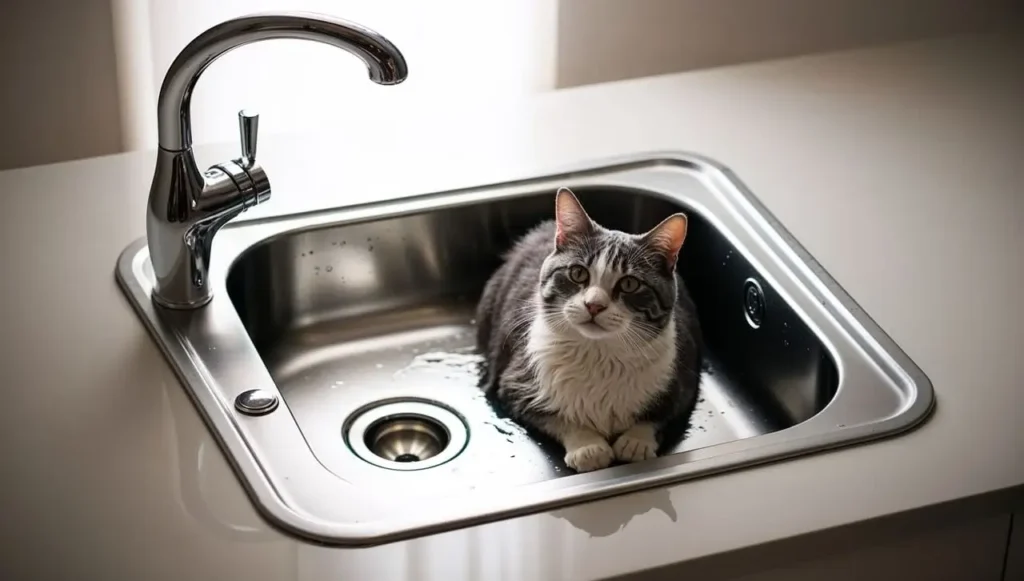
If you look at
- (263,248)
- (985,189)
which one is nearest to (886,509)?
(985,189)

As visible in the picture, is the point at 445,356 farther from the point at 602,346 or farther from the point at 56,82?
the point at 56,82

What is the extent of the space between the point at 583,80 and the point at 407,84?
30 centimetres

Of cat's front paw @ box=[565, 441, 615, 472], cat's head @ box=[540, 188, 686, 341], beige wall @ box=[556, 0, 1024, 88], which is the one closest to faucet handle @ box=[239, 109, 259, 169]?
cat's head @ box=[540, 188, 686, 341]

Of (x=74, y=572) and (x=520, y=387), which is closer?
(x=74, y=572)

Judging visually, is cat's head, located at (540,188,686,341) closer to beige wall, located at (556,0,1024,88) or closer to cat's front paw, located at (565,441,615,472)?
cat's front paw, located at (565,441,615,472)

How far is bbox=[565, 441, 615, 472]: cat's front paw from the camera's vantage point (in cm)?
134

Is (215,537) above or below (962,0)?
below

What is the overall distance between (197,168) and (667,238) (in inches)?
19.6

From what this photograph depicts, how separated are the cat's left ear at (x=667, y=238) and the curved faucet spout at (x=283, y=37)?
0.31 meters

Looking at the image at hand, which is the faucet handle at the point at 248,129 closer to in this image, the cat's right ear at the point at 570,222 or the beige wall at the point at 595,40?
the cat's right ear at the point at 570,222

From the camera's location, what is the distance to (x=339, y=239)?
1594 mm

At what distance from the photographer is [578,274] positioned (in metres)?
1.38

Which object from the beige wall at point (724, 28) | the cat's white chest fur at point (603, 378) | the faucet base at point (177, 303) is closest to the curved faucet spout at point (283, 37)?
the faucet base at point (177, 303)

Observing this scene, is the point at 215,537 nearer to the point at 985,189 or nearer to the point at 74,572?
the point at 74,572
